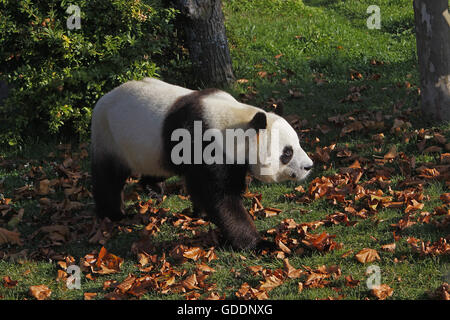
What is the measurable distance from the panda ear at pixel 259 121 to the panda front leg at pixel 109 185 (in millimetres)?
1426

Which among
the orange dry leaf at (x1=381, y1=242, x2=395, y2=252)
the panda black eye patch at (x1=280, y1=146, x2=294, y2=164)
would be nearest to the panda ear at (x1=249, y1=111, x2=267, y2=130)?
the panda black eye patch at (x1=280, y1=146, x2=294, y2=164)

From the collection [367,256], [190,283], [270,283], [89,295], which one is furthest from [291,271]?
[89,295]

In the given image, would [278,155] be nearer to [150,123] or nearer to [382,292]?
[150,123]

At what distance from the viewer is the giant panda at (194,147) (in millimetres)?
4434

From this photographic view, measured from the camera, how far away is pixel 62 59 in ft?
22.9

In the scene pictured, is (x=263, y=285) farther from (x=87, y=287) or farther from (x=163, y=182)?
(x=163, y=182)

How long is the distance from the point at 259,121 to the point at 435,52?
3173mm

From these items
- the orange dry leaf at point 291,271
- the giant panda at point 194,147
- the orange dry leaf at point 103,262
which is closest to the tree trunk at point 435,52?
the giant panda at point 194,147

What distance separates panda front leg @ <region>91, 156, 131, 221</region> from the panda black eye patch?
1.52m

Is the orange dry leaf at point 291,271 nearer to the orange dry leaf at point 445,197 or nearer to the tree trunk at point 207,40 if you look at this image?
the orange dry leaf at point 445,197

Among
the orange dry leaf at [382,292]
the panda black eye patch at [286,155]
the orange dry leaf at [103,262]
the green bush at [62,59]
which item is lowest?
the orange dry leaf at [103,262]

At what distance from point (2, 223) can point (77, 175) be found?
1149 mm

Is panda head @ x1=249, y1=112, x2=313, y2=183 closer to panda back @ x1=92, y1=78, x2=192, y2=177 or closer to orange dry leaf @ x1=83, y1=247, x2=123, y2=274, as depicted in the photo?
panda back @ x1=92, y1=78, x2=192, y2=177

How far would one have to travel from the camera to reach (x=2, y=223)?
5.45 m
